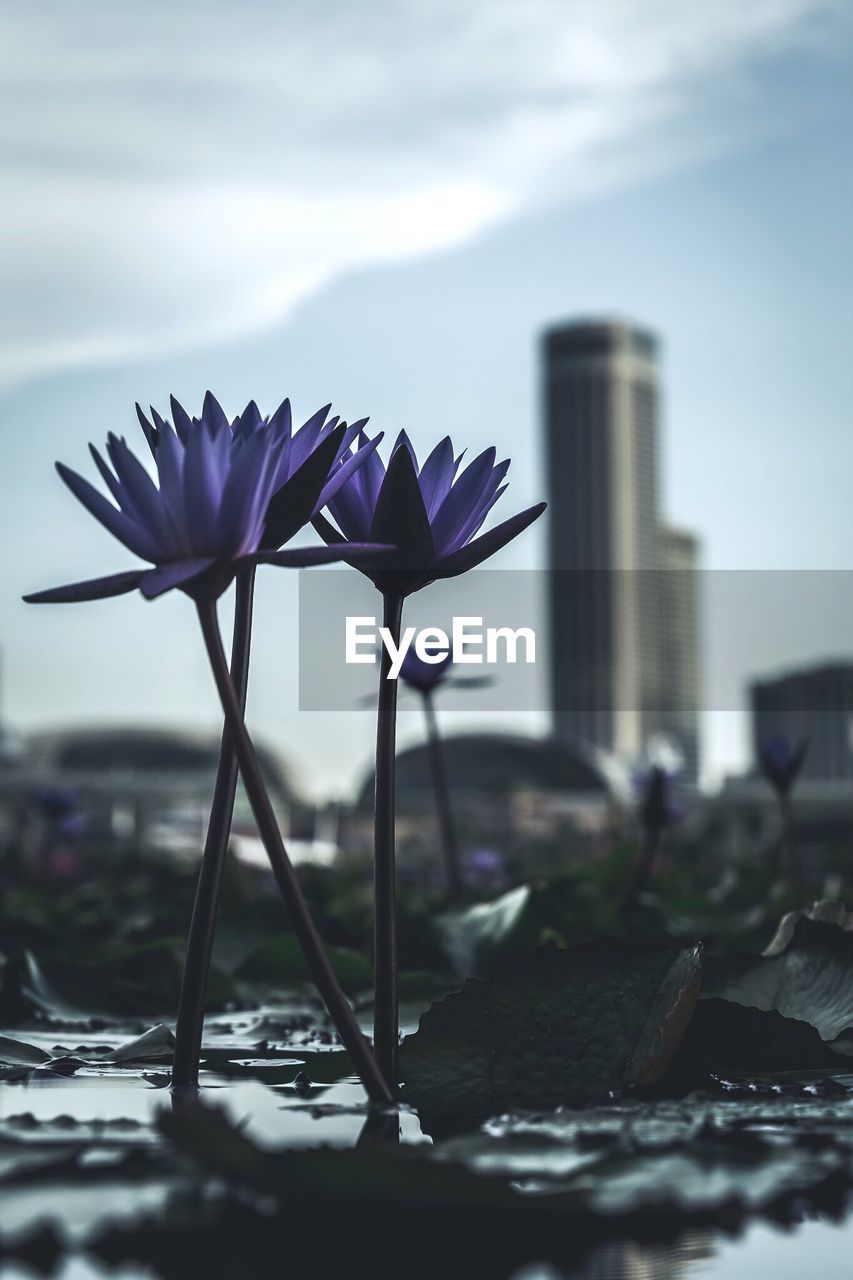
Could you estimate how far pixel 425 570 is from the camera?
897 millimetres

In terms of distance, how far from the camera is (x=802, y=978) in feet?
3.89

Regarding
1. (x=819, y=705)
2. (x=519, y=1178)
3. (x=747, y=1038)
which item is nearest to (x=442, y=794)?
(x=747, y=1038)

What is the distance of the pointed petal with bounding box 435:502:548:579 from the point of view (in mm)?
876

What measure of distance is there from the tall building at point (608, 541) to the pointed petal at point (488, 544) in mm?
95956

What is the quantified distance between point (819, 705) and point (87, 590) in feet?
14.1

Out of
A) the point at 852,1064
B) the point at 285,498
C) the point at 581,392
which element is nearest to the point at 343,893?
the point at 852,1064

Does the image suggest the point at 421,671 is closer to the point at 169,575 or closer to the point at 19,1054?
the point at 19,1054

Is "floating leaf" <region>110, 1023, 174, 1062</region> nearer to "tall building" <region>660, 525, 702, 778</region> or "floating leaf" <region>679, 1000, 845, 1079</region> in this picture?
"floating leaf" <region>679, 1000, 845, 1079</region>

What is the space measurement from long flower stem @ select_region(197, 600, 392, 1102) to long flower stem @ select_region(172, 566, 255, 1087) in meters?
0.05

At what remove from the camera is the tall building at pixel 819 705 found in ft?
15.1

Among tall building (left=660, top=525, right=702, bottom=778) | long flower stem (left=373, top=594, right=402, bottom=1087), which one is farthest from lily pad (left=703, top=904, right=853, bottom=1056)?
tall building (left=660, top=525, right=702, bottom=778)

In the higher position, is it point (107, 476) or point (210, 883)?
point (107, 476)

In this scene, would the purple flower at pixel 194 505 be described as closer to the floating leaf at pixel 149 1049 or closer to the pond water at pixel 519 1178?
the pond water at pixel 519 1178

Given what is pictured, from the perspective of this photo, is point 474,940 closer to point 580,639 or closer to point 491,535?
point 491,535
